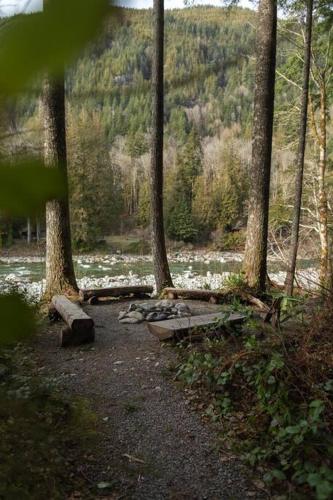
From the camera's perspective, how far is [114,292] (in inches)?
291

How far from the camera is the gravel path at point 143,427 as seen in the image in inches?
94.4

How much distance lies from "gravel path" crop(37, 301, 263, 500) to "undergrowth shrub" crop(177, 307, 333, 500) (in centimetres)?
17

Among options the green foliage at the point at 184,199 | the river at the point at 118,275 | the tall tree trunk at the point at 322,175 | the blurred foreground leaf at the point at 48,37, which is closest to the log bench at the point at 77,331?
the river at the point at 118,275

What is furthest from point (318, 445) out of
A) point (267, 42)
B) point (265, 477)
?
point (267, 42)

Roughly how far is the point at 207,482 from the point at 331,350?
4.51 feet

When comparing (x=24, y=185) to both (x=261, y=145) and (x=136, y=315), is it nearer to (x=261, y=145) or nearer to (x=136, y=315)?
(x=136, y=315)

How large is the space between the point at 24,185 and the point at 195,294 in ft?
22.5

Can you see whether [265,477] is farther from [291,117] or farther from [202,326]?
[291,117]

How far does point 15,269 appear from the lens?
495 inches

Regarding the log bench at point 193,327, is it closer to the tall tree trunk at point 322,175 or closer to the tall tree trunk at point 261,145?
the tall tree trunk at point 261,145

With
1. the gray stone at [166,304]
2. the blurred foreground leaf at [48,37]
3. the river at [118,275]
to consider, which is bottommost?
the river at [118,275]

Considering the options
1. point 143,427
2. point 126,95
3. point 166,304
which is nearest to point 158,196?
point 166,304

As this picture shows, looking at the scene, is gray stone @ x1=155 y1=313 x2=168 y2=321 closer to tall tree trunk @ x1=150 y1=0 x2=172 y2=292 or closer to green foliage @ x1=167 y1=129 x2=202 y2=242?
tall tree trunk @ x1=150 y1=0 x2=172 y2=292

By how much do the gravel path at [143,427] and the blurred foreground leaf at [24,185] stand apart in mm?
1840
